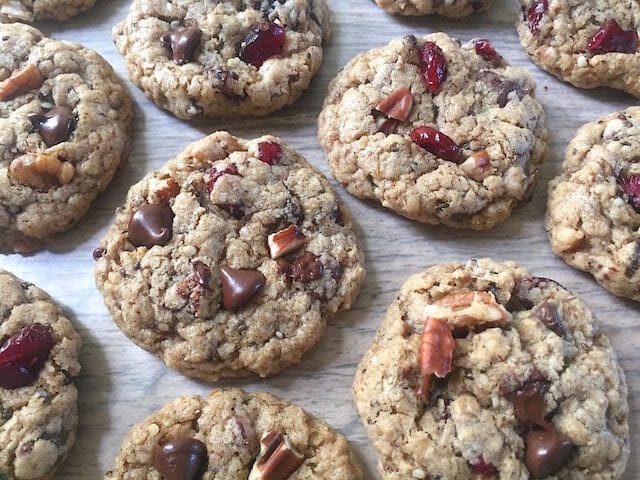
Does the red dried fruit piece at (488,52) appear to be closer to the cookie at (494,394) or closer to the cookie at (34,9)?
the cookie at (494,394)

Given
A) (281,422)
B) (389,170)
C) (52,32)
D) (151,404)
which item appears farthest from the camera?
(52,32)

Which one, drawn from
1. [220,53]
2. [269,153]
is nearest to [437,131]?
[269,153]

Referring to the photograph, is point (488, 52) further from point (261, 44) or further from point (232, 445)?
point (232, 445)

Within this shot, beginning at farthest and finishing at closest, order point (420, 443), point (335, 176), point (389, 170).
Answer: point (335, 176) → point (389, 170) → point (420, 443)

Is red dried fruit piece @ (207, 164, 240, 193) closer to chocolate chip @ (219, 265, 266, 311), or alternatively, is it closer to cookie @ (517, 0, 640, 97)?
chocolate chip @ (219, 265, 266, 311)

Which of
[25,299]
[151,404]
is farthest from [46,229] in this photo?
[151,404]

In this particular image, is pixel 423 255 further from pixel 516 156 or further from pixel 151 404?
pixel 151 404
